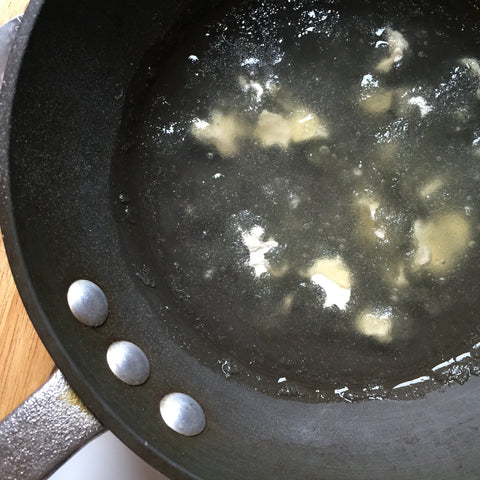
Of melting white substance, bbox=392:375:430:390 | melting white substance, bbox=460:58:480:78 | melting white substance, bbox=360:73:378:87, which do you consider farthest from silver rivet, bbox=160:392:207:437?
A: melting white substance, bbox=460:58:480:78

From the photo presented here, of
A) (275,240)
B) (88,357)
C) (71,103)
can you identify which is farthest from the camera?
(275,240)

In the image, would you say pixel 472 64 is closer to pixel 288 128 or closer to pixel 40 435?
pixel 288 128

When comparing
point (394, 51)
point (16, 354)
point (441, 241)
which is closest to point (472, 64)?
point (394, 51)

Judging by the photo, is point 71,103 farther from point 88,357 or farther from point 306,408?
point 306,408

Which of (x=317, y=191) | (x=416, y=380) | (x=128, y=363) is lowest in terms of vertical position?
(x=416, y=380)

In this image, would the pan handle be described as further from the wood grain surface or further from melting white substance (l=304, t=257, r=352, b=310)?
melting white substance (l=304, t=257, r=352, b=310)

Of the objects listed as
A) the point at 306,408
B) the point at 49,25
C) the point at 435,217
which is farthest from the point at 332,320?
the point at 49,25

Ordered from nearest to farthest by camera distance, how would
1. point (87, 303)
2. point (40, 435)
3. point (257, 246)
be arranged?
point (40, 435)
point (87, 303)
point (257, 246)
